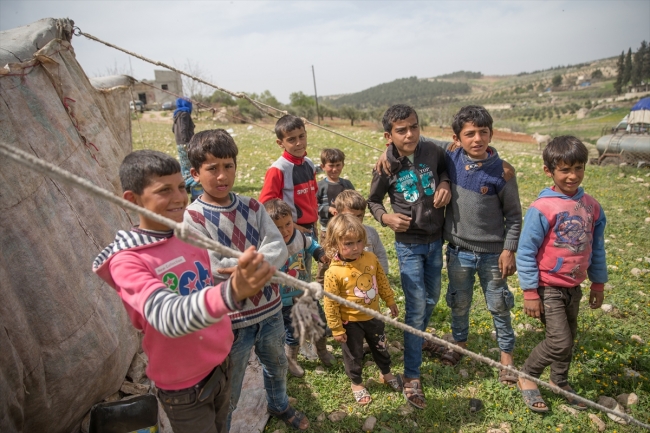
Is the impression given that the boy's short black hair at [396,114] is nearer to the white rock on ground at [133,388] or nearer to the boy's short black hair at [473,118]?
the boy's short black hair at [473,118]

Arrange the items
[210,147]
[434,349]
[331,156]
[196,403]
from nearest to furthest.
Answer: [196,403], [210,147], [434,349], [331,156]

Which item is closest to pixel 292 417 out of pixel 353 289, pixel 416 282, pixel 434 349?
pixel 353 289

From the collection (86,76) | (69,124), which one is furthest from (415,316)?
(86,76)

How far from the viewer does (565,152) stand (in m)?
2.57

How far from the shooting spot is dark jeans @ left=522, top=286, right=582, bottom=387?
263cm

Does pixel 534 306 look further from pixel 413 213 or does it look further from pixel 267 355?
pixel 267 355

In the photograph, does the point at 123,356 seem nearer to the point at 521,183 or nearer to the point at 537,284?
the point at 537,284

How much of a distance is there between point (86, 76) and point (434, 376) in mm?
3742

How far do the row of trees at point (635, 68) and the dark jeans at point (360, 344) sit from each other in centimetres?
4659

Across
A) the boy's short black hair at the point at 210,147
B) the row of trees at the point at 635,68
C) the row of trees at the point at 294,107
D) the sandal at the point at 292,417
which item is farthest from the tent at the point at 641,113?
the row of trees at the point at 635,68

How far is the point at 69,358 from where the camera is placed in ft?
7.28

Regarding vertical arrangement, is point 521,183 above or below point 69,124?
below

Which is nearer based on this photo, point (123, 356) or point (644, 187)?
point (123, 356)

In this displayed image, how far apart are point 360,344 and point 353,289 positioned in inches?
17.5
